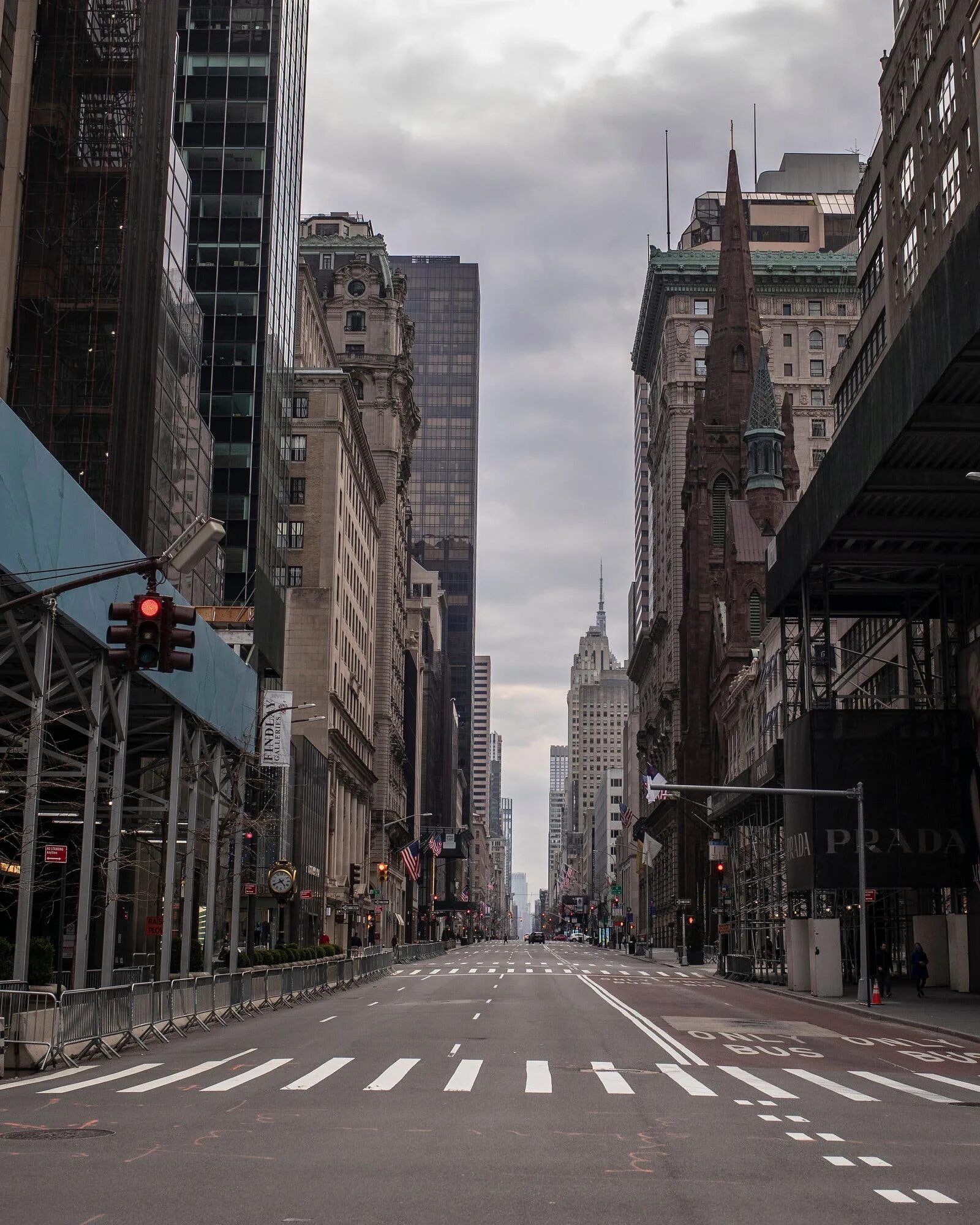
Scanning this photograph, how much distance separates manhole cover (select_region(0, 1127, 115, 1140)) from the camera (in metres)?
14.7

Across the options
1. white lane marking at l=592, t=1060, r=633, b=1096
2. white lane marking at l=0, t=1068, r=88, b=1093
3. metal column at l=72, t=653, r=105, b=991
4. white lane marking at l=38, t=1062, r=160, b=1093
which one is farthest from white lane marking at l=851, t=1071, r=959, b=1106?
metal column at l=72, t=653, r=105, b=991

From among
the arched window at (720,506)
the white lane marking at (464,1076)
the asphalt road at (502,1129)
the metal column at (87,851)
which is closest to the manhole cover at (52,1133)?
the asphalt road at (502,1129)

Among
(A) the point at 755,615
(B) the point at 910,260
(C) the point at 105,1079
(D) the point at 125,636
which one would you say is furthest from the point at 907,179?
(A) the point at 755,615

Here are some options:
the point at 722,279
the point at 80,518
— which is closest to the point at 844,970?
the point at 80,518

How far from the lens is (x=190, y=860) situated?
39250 mm

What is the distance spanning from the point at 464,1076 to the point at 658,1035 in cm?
1023

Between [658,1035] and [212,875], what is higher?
[212,875]

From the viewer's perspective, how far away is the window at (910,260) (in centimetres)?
5759

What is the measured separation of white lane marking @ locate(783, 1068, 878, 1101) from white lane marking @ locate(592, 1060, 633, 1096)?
280 centimetres

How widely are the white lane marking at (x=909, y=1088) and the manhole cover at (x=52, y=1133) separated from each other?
10.6 meters

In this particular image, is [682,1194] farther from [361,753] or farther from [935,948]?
[361,753]

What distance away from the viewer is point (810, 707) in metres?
53.1

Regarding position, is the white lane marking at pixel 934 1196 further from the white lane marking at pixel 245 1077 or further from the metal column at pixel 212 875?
the metal column at pixel 212 875

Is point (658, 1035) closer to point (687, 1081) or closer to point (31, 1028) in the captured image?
point (687, 1081)
